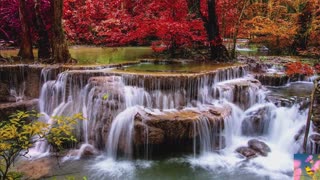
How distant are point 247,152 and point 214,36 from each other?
6.22 meters

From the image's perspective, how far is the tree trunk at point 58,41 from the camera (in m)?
10.9

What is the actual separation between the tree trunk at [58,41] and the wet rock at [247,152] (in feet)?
23.0

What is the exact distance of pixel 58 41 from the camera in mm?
11039

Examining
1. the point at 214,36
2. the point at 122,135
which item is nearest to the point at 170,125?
the point at 122,135

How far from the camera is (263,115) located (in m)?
9.38

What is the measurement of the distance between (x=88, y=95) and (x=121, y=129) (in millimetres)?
1824

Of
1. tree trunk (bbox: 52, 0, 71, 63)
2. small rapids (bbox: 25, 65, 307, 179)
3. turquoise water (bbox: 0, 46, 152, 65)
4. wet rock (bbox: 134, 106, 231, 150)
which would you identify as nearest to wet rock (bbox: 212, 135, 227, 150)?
small rapids (bbox: 25, 65, 307, 179)

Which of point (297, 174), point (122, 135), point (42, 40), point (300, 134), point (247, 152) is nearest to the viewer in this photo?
point (297, 174)

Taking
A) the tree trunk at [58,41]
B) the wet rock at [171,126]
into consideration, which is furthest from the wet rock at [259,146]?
the tree trunk at [58,41]

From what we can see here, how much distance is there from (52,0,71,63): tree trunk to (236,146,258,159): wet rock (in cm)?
701

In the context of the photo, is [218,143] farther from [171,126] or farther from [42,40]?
[42,40]

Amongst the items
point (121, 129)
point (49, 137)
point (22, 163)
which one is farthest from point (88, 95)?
point (49, 137)

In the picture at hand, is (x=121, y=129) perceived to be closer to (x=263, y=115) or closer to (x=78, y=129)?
(x=78, y=129)

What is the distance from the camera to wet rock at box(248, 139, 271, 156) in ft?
27.1
